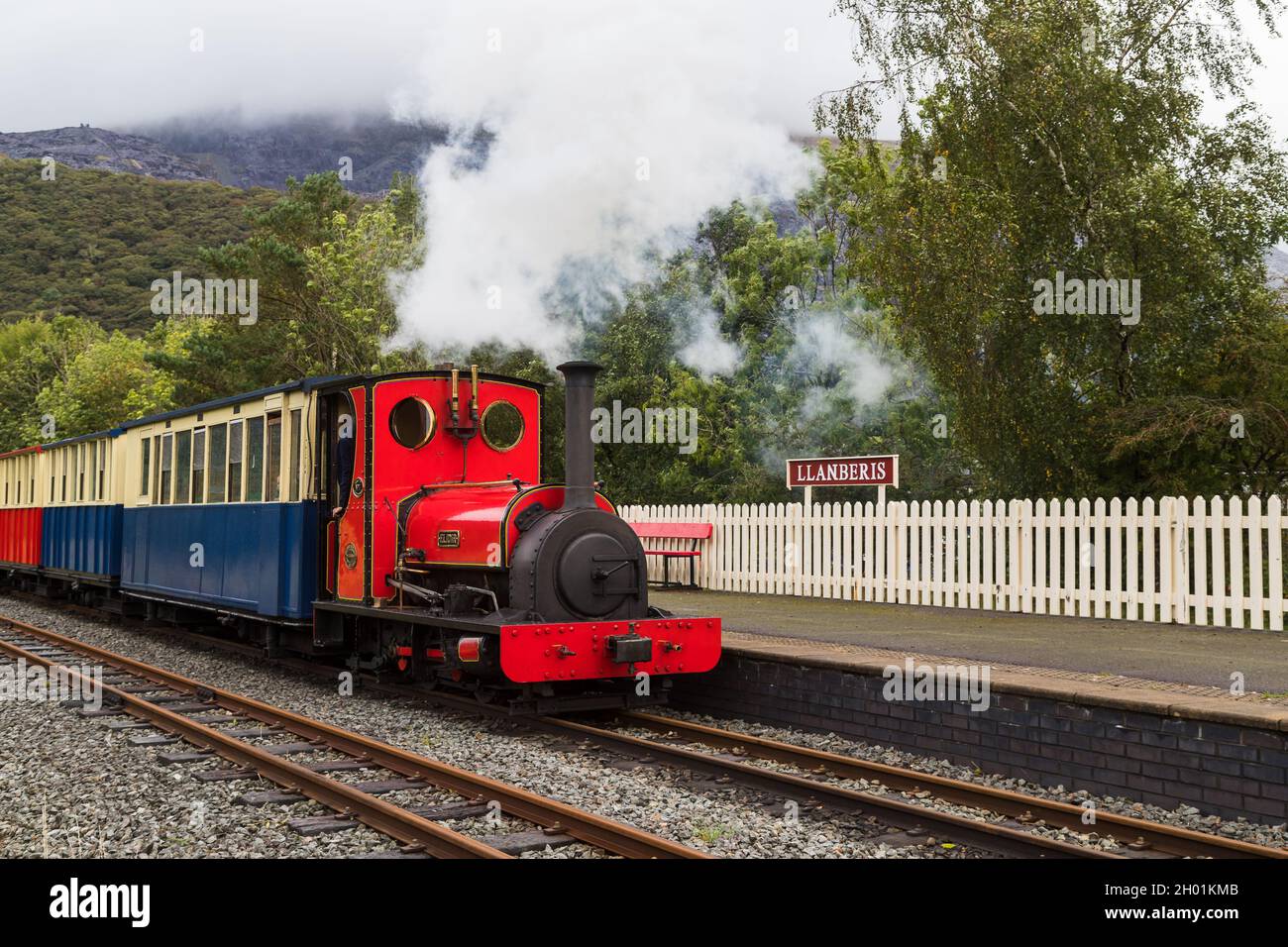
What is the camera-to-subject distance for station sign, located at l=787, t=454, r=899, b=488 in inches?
583

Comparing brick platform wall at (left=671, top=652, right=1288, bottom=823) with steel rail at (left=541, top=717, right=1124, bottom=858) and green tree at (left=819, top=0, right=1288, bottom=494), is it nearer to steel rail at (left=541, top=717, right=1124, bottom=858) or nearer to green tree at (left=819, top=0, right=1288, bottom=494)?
steel rail at (left=541, top=717, right=1124, bottom=858)

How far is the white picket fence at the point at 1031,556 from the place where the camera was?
1105 centimetres

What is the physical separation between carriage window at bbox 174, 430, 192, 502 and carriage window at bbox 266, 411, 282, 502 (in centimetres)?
242

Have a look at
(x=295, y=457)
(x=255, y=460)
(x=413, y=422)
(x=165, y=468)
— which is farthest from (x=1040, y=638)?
(x=165, y=468)

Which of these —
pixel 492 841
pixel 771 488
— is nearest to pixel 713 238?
pixel 771 488

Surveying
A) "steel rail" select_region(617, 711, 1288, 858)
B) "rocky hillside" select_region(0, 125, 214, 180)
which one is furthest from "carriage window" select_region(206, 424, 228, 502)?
"rocky hillside" select_region(0, 125, 214, 180)

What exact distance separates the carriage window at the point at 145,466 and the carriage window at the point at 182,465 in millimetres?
1112

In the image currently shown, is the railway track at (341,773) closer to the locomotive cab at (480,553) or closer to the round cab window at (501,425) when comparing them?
the locomotive cab at (480,553)

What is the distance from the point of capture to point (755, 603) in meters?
14.6

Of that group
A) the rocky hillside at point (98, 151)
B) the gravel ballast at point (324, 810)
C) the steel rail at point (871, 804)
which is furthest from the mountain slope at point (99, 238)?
the rocky hillside at point (98, 151)

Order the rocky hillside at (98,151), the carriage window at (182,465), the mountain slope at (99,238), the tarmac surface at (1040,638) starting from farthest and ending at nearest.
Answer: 1. the rocky hillside at (98,151)
2. the mountain slope at (99,238)
3. the carriage window at (182,465)
4. the tarmac surface at (1040,638)
